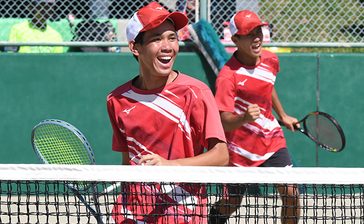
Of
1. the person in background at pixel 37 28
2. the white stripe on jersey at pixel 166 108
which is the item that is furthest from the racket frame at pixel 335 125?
the white stripe on jersey at pixel 166 108

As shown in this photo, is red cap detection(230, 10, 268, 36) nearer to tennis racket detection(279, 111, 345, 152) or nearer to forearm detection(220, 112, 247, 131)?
forearm detection(220, 112, 247, 131)

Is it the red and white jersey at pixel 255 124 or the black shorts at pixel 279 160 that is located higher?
the red and white jersey at pixel 255 124

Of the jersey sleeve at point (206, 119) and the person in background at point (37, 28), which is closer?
the jersey sleeve at point (206, 119)

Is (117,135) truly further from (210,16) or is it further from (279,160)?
(210,16)

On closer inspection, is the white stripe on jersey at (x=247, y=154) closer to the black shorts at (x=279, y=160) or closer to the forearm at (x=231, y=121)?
the black shorts at (x=279, y=160)

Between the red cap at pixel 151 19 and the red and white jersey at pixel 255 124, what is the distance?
242 cm

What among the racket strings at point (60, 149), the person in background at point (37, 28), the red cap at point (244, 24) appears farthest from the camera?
the person in background at point (37, 28)

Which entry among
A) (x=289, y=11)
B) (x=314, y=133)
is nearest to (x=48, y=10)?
(x=289, y=11)

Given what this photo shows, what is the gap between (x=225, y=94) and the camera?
6395 mm

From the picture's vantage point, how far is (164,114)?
4184mm

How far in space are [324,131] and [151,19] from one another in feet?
11.9

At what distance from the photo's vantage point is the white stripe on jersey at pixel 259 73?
659cm

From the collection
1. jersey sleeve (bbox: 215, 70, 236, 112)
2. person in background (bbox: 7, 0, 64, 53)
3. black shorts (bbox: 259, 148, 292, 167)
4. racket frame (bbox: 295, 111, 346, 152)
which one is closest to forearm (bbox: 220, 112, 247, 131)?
jersey sleeve (bbox: 215, 70, 236, 112)

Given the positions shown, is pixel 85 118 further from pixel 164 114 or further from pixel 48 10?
pixel 164 114
